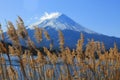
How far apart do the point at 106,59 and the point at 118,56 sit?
233 mm

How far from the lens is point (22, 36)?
430 centimetres

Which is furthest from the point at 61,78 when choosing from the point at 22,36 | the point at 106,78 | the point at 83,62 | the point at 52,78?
the point at 22,36

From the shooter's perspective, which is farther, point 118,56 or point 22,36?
point 118,56

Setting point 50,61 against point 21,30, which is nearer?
point 21,30

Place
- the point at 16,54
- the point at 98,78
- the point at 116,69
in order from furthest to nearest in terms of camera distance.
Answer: the point at 116,69 → the point at 98,78 → the point at 16,54

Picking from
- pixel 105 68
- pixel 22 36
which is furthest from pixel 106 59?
pixel 22 36

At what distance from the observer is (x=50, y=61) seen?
571 centimetres

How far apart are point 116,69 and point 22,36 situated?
2903 mm

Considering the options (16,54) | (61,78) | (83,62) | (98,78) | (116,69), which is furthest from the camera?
(116,69)

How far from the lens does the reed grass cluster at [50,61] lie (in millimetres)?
4264

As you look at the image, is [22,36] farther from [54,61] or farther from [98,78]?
[98,78]

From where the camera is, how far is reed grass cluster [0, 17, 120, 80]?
4.26 m

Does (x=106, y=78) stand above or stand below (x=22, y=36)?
below

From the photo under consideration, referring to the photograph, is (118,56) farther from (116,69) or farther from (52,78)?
(52,78)
